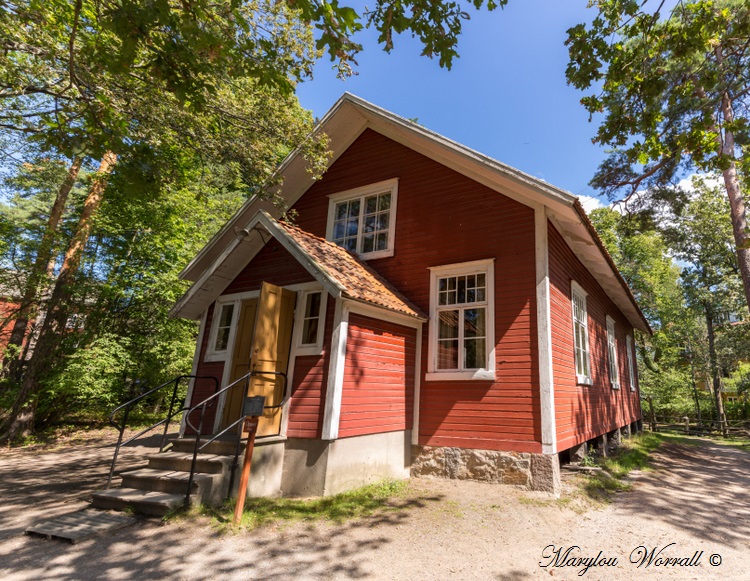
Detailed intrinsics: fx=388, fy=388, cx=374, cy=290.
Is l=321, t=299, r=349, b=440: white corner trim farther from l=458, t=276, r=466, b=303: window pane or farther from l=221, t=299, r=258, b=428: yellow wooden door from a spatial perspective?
l=458, t=276, r=466, b=303: window pane

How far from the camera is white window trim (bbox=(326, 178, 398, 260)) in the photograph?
900cm

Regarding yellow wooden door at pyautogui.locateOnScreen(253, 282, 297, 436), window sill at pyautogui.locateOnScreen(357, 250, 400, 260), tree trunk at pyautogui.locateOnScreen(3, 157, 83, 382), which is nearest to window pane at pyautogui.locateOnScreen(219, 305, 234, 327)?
yellow wooden door at pyautogui.locateOnScreen(253, 282, 297, 436)

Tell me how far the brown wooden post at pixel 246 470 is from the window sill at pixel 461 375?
12.2ft

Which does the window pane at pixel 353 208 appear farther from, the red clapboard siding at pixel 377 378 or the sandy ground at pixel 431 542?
the sandy ground at pixel 431 542

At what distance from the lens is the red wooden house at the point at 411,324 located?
6.32m

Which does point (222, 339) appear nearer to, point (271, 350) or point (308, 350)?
point (271, 350)

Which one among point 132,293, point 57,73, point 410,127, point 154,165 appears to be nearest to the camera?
point 154,165

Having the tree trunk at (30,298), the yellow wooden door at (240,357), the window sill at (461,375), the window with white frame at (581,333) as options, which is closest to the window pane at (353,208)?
the yellow wooden door at (240,357)

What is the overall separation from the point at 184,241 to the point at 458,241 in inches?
413

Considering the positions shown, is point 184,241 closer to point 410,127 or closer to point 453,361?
point 410,127

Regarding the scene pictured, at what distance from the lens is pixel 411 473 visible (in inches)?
290

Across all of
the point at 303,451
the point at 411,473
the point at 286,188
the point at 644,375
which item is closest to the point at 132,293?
the point at 286,188

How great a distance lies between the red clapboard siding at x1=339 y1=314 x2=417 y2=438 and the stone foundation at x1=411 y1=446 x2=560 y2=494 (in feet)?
2.42

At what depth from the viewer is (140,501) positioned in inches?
192
